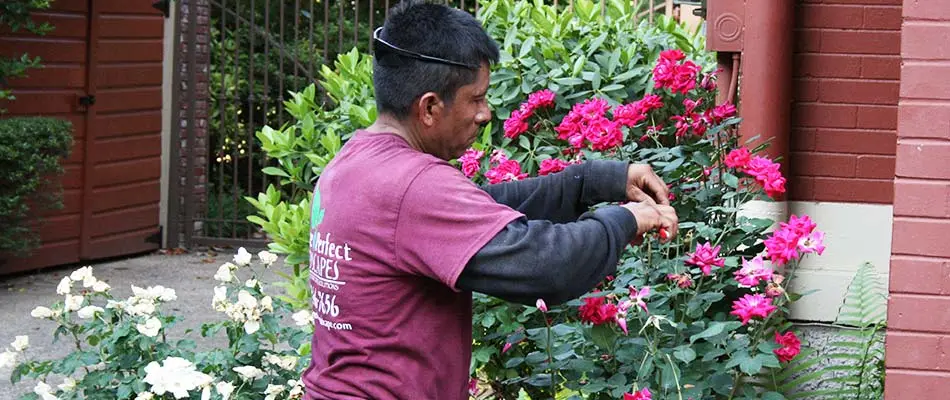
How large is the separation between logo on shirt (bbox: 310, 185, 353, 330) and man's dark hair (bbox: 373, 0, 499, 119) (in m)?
0.26

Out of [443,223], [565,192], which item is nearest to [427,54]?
[443,223]

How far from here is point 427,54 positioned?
8.41ft

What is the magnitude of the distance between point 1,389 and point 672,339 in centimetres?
402

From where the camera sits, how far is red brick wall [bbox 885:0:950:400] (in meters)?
3.22

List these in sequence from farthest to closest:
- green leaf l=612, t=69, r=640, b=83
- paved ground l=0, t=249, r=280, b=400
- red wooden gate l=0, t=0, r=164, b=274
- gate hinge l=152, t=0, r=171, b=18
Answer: gate hinge l=152, t=0, r=171, b=18 → red wooden gate l=0, t=0, r=164, b=274 → paved ground l=0, t=249, r=280, b=400 → green leaf l=612, t=69, r=640, b=83

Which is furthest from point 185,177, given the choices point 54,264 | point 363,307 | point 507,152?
point 363,307

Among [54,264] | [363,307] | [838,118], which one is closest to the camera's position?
[363,307]

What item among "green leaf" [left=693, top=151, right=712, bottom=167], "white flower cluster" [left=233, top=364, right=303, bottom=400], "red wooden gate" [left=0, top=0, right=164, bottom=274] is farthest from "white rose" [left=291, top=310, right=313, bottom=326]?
"red wooden gate" [left=0, top=0, right=164, bottom=274]

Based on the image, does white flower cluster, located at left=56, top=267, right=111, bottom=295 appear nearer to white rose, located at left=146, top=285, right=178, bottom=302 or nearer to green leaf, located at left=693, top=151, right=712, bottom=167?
white rose, located at left=146, top=285, right=178, bottom=302

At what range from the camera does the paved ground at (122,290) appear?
762cm

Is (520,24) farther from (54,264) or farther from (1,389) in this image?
(54,264)

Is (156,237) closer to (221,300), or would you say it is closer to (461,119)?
(221,300)

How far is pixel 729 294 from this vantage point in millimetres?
3898

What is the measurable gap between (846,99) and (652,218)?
227 centimetres
